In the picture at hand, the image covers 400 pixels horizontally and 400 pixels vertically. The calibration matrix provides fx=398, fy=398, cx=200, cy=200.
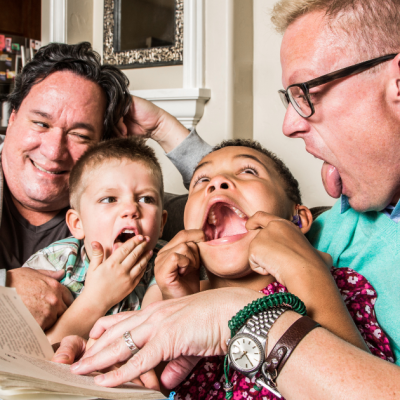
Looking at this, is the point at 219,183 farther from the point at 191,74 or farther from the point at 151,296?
the point at 191,74

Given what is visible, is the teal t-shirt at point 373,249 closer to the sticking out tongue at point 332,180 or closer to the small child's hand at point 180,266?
the sticking out tongue at point 332,180

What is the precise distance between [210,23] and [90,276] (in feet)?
5.98

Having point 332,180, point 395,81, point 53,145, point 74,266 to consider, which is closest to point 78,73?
point 53,145

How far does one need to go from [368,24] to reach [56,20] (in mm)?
2514

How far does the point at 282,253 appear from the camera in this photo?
0.89 meters

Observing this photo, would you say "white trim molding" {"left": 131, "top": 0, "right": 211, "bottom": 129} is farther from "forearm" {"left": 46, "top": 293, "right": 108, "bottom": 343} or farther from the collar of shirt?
"forearm" {"left": 46, "top": 293, "right": 108, "bottom": 343}

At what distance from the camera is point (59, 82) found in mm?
1596

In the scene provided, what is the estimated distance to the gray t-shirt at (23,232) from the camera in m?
1.60

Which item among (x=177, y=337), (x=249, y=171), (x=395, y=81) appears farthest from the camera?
(x=249, y=171)

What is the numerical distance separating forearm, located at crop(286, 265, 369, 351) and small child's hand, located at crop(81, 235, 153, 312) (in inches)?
22.6

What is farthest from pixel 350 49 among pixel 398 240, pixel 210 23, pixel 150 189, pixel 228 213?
pixel 210 23

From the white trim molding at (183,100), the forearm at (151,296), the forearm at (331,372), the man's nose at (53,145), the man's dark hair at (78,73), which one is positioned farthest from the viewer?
the white trim molding at (183,100)

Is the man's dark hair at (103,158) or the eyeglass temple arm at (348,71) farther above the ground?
the eyeglass temple arm at (348,71)

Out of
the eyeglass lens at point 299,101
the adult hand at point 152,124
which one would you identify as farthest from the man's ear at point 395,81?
the adult hand at point 152,124
